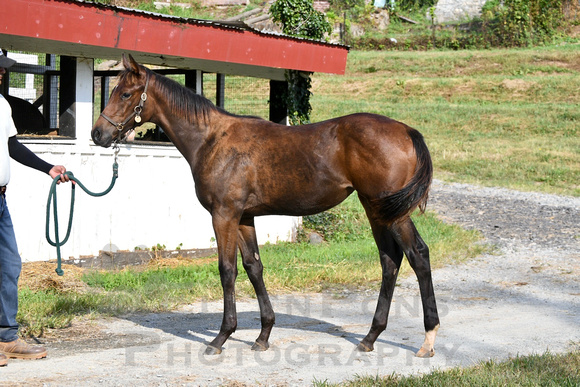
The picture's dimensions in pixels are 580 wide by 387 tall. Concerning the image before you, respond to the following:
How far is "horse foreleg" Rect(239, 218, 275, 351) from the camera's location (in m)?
5.71

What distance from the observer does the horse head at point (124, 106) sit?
564 centimetres

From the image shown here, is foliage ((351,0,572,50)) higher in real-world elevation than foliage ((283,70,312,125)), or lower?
higher

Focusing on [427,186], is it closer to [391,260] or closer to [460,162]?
[391,260]

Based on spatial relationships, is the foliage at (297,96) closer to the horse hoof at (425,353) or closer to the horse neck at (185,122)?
the horse neck at (185,122)

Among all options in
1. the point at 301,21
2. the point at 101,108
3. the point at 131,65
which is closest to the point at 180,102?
the point at 131,65

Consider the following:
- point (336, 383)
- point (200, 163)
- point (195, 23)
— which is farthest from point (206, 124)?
point (195, 23)

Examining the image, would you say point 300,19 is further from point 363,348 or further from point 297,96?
point 363,348

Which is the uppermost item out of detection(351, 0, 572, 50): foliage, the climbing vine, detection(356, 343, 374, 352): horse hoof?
detection(351, 0, 572, 50): foliage

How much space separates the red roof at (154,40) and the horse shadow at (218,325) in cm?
348

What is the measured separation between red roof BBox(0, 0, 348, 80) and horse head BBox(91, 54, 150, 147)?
7.93 feet

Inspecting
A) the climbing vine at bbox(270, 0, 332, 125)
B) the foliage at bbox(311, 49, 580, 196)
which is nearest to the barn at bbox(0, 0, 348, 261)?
the climbing vine at bbox(270, 0, 332, 125)

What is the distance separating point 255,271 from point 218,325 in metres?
1.02

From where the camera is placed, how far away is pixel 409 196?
207 inches

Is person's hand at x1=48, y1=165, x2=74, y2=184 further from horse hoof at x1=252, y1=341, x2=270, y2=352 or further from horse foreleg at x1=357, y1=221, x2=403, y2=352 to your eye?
horse foreleg at x1=357, y1=221, x2=403, y2=352
